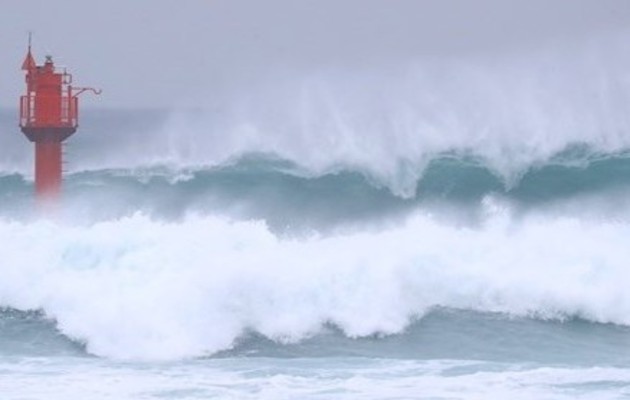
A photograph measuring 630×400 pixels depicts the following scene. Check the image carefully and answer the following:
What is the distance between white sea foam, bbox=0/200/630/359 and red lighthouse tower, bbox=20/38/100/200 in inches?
25.5

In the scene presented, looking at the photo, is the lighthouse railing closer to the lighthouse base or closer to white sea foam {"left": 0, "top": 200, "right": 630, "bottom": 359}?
the lighthouse base

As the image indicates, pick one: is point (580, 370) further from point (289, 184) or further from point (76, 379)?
point (289, 184)

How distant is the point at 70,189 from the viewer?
20.7 meters

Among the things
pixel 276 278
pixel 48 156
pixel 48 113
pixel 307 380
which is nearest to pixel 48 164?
pixel 48 156

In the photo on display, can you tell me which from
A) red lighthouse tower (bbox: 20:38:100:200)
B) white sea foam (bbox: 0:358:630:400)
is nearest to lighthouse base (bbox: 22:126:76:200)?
red lighthouse tower (bbox: 20:38:100:200)

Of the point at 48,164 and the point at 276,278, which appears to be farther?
the point at 48,164

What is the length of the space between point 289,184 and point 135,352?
322 inches

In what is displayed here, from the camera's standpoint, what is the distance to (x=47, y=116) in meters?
16.3

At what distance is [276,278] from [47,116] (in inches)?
160

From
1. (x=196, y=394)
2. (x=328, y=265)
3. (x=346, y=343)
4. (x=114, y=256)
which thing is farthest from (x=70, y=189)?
(x=196, y=394)

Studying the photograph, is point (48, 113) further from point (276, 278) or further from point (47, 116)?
point (276, 278)

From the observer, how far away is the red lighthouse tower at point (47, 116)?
53.3 ft

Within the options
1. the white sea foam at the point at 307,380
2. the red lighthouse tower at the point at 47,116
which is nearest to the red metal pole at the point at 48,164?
the red lighthouse tower at the point at 47,116

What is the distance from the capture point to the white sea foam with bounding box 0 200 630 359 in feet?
44.0
